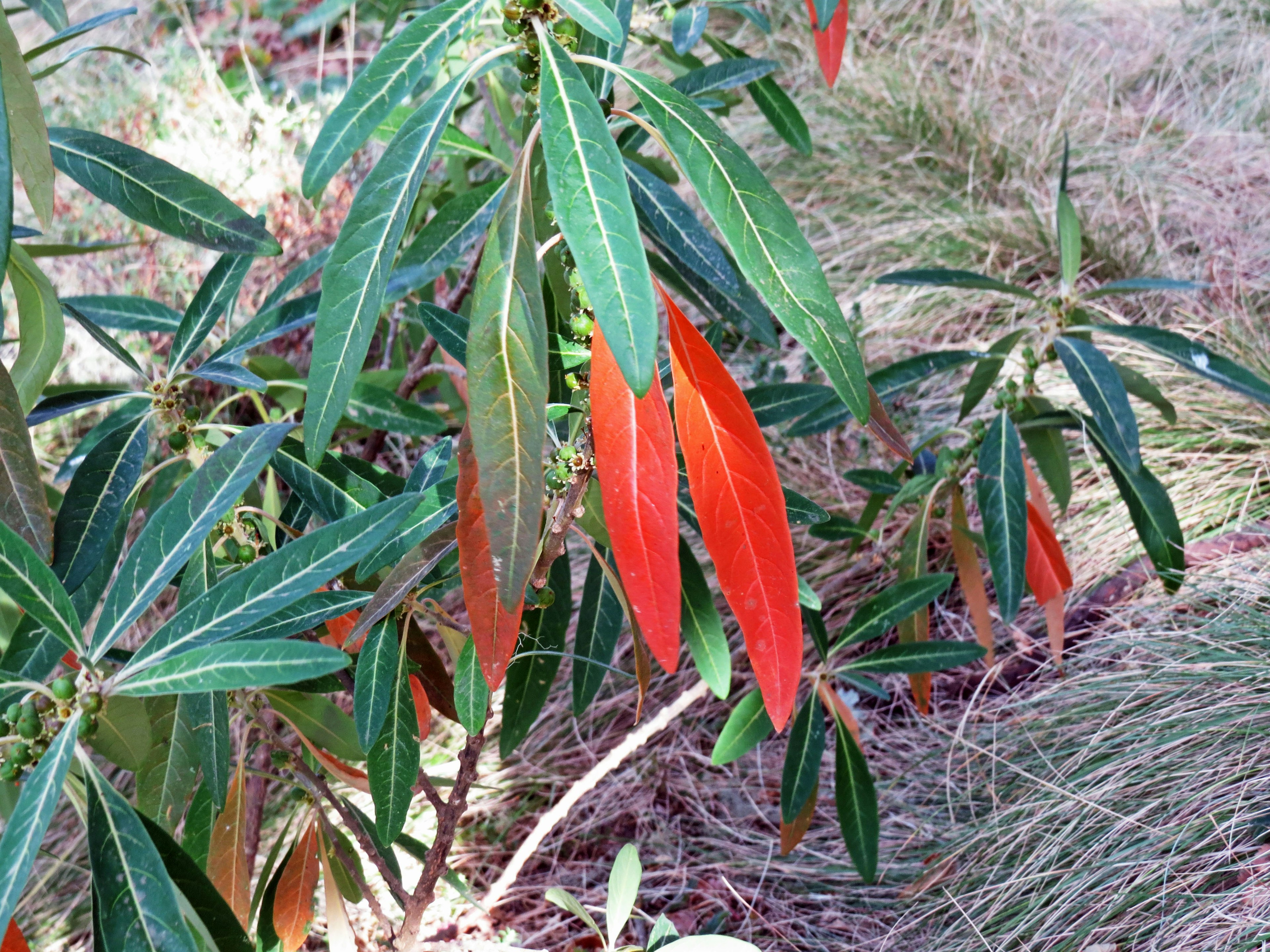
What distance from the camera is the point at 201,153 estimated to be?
2.71 metres

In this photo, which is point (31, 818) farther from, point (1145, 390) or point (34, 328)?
point (1145, 390)

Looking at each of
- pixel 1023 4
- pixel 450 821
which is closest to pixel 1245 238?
pixel 1023 4

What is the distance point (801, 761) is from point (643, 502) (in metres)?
0.77

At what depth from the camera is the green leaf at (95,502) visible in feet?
2.49

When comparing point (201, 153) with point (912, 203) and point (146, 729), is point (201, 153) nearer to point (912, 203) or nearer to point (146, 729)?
point (912, 203)

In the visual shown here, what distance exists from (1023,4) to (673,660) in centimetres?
399

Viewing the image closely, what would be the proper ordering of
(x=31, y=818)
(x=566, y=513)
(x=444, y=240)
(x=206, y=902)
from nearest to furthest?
(x=31, y=818)
(x=206, y=902)
(x=566, y=513)
(x=444, y=240)

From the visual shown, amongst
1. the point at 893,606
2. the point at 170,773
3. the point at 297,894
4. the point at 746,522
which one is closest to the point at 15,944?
the point at 170,773

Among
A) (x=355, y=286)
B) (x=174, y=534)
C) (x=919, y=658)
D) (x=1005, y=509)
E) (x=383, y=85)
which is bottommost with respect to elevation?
(x=919, y=658)

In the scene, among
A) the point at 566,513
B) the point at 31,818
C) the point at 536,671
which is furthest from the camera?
the point at 536,671

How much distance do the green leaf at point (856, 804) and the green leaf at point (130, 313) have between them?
38.8 inches

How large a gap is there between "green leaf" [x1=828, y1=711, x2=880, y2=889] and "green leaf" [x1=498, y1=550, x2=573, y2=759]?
0.43 m

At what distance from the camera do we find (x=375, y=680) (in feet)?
2.47

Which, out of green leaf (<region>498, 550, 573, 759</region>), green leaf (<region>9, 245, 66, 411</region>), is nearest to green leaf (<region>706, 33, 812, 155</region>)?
green leaf (<region>498, 550, 573, 759</region>)
